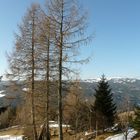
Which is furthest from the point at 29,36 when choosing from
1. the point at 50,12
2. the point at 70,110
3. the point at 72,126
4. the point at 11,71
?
the point at 72,126

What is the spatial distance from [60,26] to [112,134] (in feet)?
145

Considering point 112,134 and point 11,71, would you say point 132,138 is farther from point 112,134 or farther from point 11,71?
point 11,71

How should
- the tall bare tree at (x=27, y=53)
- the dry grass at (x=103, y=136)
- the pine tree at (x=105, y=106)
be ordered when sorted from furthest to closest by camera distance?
1. the pine tree at (x=105, y=106)
2. the dry grass at (x=103, y=136)
3. the tall bare tree at (x=27, y=53)

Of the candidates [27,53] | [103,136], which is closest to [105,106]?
[103,136]

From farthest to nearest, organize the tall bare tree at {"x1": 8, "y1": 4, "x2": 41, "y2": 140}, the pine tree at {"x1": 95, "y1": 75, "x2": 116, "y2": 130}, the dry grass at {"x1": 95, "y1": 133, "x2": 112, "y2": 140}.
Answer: the pine tree at {"x1": 95, "y1": 75, "x2": 116, "y2": 130}
the dry grass at {"x1": 95, "y1": 133, "x2": 112, "y2": 140}
the tall bare tree at {"x1": 8, "y1": 4, "x2": 41, "y2": 140}

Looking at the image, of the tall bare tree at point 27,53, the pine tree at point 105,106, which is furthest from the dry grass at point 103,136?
the tall bare tree at point 27,53

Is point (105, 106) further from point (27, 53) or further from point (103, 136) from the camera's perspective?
point (27, 53)

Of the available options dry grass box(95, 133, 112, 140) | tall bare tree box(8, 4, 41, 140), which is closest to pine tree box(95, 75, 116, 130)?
dry grass box(95, 133, 112, 140)

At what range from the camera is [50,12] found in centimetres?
1909

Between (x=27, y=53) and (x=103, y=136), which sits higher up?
(x=27, y=53)

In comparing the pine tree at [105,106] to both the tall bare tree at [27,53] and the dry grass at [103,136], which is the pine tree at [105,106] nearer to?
the dry grass at [103,136]

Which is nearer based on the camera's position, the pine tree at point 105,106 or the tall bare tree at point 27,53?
the tall bare tree at point 27,53

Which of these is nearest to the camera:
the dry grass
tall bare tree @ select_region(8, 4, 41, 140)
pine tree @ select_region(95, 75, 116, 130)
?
tall bare tree @ select_region(8, 4, 41, 140)

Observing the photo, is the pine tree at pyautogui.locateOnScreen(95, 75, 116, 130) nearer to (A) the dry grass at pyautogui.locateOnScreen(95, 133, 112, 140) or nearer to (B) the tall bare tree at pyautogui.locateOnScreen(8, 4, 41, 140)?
(A) the dry grass at pyautogui.locateOnScreen(95, 133, 112, 140)
